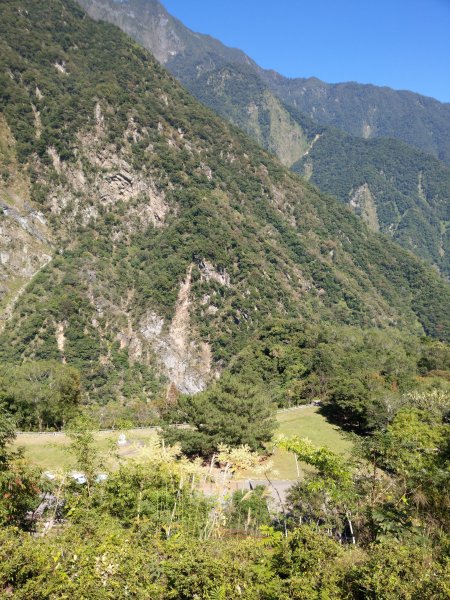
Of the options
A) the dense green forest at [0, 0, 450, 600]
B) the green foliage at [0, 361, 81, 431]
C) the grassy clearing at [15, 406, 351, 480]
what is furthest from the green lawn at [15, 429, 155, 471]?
the green foliage at [0, 361, 81, 431]

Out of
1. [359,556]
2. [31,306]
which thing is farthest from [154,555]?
[31,306]

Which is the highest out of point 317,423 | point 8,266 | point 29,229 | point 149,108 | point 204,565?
point 149,108

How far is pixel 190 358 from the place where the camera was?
93.8m

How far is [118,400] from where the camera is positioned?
79500 millimetres

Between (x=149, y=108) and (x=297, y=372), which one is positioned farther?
(x=149, y=108)

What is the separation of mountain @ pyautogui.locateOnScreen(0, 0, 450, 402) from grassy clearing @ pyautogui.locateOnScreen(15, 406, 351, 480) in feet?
136

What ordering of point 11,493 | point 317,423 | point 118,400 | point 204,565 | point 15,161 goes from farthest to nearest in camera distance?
point 15,161
point 118,400
point 317,423
point 11,493
point 204,565

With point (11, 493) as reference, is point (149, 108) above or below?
above

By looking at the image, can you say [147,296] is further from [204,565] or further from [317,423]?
[204,565]

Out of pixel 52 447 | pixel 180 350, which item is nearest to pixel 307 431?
pixel 52 447

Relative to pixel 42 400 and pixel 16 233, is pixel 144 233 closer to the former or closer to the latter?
pixel 16 233

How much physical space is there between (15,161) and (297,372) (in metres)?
92.6

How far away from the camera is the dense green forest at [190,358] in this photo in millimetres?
10828

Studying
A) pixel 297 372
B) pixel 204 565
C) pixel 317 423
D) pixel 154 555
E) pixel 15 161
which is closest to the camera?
pixel 204 565
